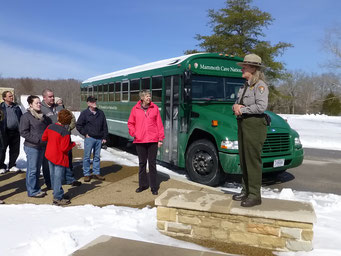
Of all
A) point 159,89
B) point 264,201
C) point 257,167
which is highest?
point 159,89

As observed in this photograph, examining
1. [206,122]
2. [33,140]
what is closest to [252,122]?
[206,122]

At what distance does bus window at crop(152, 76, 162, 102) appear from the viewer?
25.7ft

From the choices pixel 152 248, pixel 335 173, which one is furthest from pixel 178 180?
pixel 335 173

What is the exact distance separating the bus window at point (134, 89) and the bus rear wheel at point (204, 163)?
3.33 m

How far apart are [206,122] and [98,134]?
7.50ft

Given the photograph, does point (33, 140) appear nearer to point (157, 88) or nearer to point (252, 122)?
point (252, 122)

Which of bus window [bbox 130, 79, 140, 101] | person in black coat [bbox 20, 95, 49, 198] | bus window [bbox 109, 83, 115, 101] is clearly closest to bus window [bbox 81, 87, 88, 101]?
bus window [bbox 109, 83, 115, 101]

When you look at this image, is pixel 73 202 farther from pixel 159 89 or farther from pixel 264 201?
pixel 159 89

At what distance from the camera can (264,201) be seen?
368 cm

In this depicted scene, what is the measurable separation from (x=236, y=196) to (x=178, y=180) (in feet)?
9.13

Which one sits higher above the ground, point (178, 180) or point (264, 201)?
point (264, 201)

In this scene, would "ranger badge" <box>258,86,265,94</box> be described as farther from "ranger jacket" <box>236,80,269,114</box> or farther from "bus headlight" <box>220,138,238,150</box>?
"bus headlight" <box>220,138,238,150</box>

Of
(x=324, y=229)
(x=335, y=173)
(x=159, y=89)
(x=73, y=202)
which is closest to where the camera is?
(x=324, y=229)

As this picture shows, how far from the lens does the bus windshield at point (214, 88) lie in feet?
22.5
